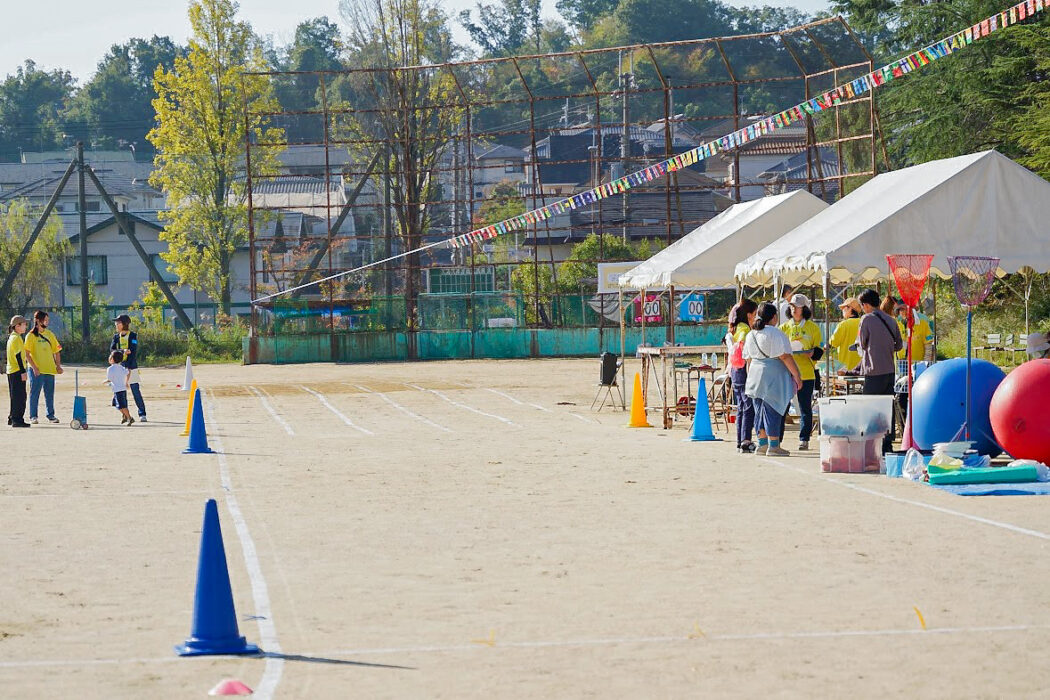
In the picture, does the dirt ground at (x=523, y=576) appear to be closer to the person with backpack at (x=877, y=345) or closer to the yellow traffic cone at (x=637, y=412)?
the person with backpack at (x=877, y=345)

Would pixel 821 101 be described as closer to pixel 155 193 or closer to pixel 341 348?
pixel 341 348

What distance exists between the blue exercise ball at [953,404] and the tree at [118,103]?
401ft

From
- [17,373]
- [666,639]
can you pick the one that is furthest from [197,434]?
[666,639]

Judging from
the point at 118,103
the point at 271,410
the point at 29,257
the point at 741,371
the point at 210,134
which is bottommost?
the point at 271,410

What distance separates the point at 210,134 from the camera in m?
58.5

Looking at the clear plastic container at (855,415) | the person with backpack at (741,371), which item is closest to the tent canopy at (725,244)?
the person with backpack at (741,371)

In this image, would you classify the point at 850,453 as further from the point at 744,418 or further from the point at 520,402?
the point at 520,402

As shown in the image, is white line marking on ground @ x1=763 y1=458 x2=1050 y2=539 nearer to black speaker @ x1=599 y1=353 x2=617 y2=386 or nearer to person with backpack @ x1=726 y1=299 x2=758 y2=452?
person with backpack @ x1=726 y1=299 x2=758 y2=452

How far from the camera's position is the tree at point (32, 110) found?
133125mm

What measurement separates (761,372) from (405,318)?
34.0 metres

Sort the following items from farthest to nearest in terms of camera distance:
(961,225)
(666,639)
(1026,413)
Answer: (961,225)
(1026,413)
(666,639)

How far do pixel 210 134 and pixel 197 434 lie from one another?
42037 mm

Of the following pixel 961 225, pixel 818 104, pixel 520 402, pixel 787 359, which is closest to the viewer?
pixel 787 359

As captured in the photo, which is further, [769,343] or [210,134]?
[210,134]
